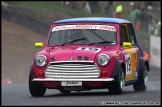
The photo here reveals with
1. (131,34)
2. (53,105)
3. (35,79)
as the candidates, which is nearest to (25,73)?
(131,34)

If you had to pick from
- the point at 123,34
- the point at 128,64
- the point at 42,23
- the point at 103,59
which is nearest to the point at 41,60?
the point at 103,59

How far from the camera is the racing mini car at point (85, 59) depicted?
1541 cm

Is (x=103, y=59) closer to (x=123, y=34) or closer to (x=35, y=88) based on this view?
(x=35, y=88)

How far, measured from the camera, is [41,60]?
51.4ft

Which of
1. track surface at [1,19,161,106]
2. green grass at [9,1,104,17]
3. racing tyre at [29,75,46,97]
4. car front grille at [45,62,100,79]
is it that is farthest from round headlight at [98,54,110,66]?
green grass at [9,1,104,17]

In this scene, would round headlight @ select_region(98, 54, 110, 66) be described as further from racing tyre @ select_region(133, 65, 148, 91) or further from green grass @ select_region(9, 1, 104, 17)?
green grass @ select_region(9, 1, 104, 17)

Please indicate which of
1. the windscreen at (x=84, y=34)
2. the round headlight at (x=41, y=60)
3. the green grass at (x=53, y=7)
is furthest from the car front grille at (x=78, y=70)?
the green grass at (x=53, y=7)

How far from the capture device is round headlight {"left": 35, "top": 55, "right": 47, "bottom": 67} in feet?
51.3

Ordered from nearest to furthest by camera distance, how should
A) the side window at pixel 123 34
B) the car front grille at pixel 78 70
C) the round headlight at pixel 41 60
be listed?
the car front grille at pixel 78 70 → the round headlight at pixel 41 60 → the side window at pixel 123 34

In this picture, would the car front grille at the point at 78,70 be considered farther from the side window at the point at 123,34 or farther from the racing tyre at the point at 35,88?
the side window at the point at 123,34

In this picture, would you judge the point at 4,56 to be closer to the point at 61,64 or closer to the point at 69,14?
the point at 69,14

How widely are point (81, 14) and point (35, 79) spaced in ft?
82.0

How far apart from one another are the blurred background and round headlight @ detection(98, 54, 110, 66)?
9.71 m

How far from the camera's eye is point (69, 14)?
40.0 metres
